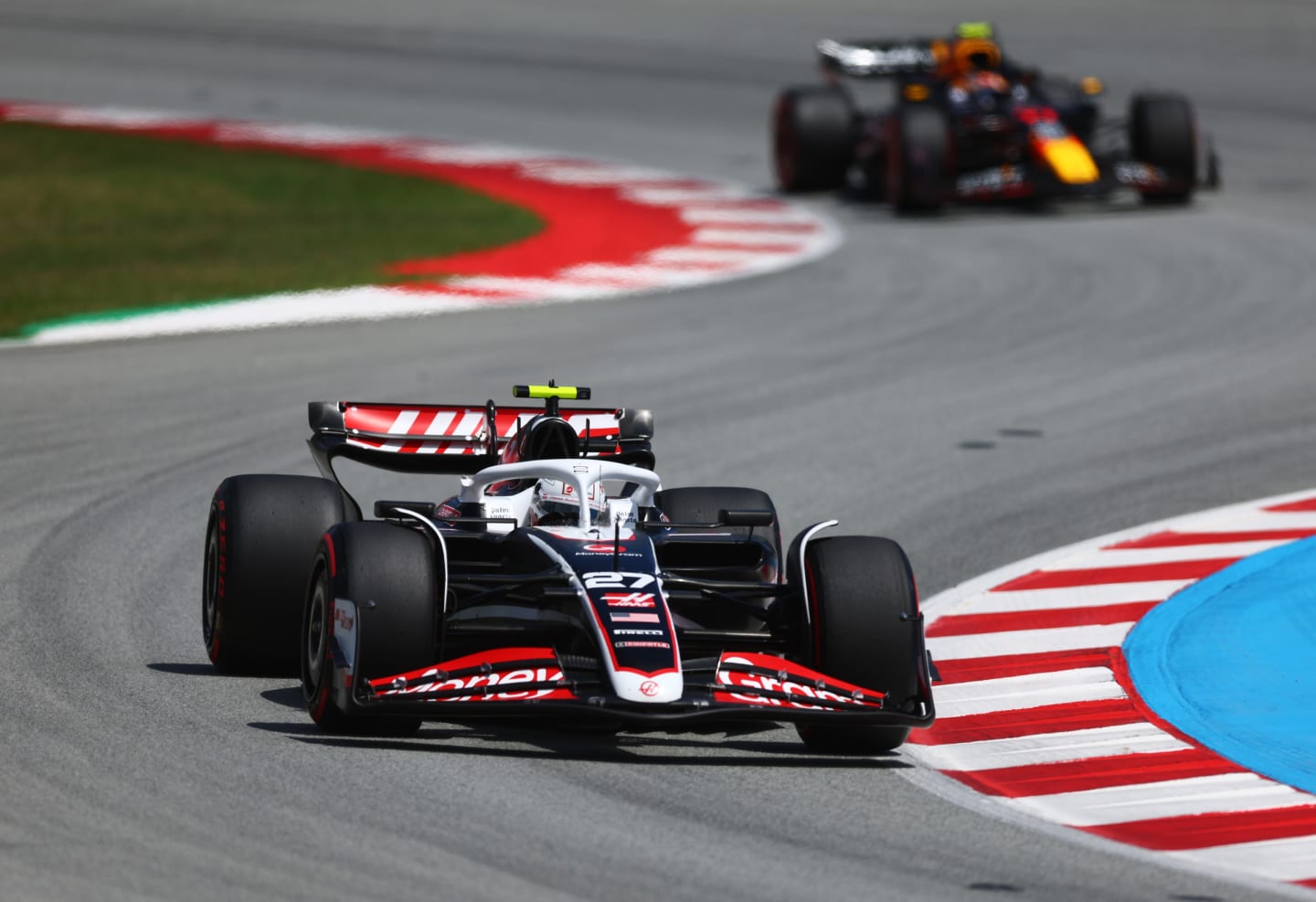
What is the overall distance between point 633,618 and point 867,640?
84 cm

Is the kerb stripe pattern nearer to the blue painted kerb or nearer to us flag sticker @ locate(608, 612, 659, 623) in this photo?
the blue painted kerb

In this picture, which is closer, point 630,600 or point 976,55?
point 630,600

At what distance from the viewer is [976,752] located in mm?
8141

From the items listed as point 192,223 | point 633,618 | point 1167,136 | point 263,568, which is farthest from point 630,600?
point 1167,136

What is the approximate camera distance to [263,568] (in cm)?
862

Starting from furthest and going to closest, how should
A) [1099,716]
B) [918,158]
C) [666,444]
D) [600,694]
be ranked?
[918,158]
[666,444]
[1099,716]
[600,694]

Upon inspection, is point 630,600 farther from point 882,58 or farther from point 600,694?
point 882,58

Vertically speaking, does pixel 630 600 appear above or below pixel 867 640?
above

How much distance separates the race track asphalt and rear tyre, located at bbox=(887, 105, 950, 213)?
0.95ft

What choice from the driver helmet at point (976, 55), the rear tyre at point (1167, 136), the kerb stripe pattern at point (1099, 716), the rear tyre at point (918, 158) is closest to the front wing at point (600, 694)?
the kerb stripe pattern at point (1099, 716)

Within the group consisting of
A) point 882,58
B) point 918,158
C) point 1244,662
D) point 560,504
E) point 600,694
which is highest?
point 882,58

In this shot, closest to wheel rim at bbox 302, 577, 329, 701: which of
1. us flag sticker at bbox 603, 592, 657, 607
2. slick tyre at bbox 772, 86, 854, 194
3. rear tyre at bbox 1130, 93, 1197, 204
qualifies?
us flag sticker at bbox 603, 592, 657, 607

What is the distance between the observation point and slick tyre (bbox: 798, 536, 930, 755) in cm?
794

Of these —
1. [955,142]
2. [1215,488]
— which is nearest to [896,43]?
[955,142]
